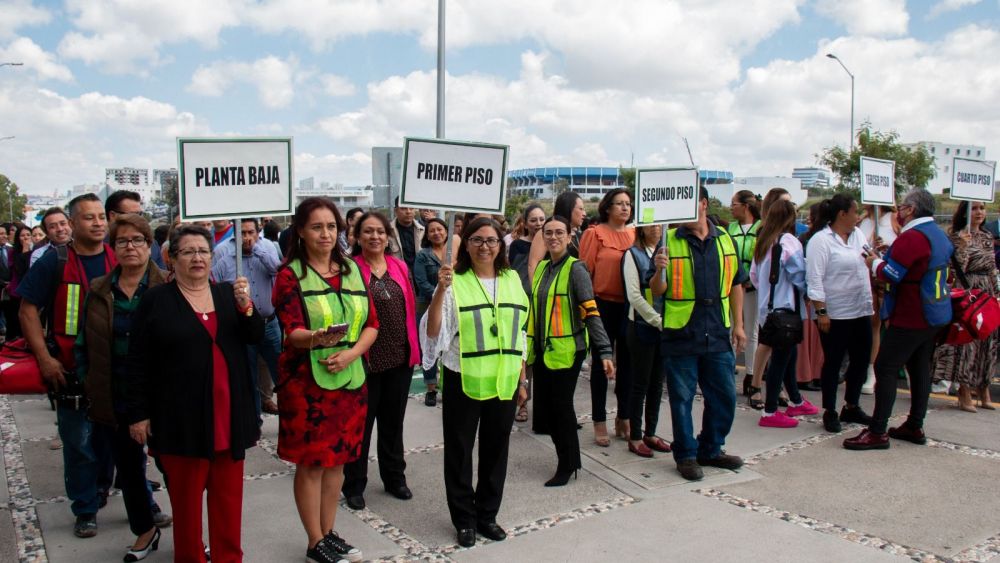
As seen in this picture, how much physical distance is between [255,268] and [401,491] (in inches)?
100.0

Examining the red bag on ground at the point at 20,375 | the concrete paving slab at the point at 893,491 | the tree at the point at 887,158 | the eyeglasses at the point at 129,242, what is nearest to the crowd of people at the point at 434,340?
the eyeglasses at the point at 129,242

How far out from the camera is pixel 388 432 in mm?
5188

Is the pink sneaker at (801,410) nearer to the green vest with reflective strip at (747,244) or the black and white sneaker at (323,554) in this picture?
the green vest with reflective strip at (747,244)

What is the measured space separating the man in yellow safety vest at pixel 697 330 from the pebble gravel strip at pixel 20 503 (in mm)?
3956

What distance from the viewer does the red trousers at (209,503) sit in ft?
12.5

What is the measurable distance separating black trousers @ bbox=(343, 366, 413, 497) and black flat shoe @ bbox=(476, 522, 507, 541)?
89 cm

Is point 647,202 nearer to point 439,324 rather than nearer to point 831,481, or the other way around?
point 439,324

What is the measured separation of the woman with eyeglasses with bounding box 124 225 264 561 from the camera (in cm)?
371

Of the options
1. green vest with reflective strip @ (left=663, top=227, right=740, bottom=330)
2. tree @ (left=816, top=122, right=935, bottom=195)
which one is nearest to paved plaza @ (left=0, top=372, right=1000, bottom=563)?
green vest with reflective strip @ (left=663, top=227, right=740, bottom=330)

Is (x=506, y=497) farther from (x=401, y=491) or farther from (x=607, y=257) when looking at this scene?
(x=607, y=257)

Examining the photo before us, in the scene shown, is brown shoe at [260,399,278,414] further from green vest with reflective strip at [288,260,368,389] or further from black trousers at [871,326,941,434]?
black trousers at [871,326,941,434]

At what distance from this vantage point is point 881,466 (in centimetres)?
566

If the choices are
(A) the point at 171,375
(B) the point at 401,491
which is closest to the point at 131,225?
(A) the point at 171,375

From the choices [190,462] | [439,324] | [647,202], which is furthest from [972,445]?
[190,462]
